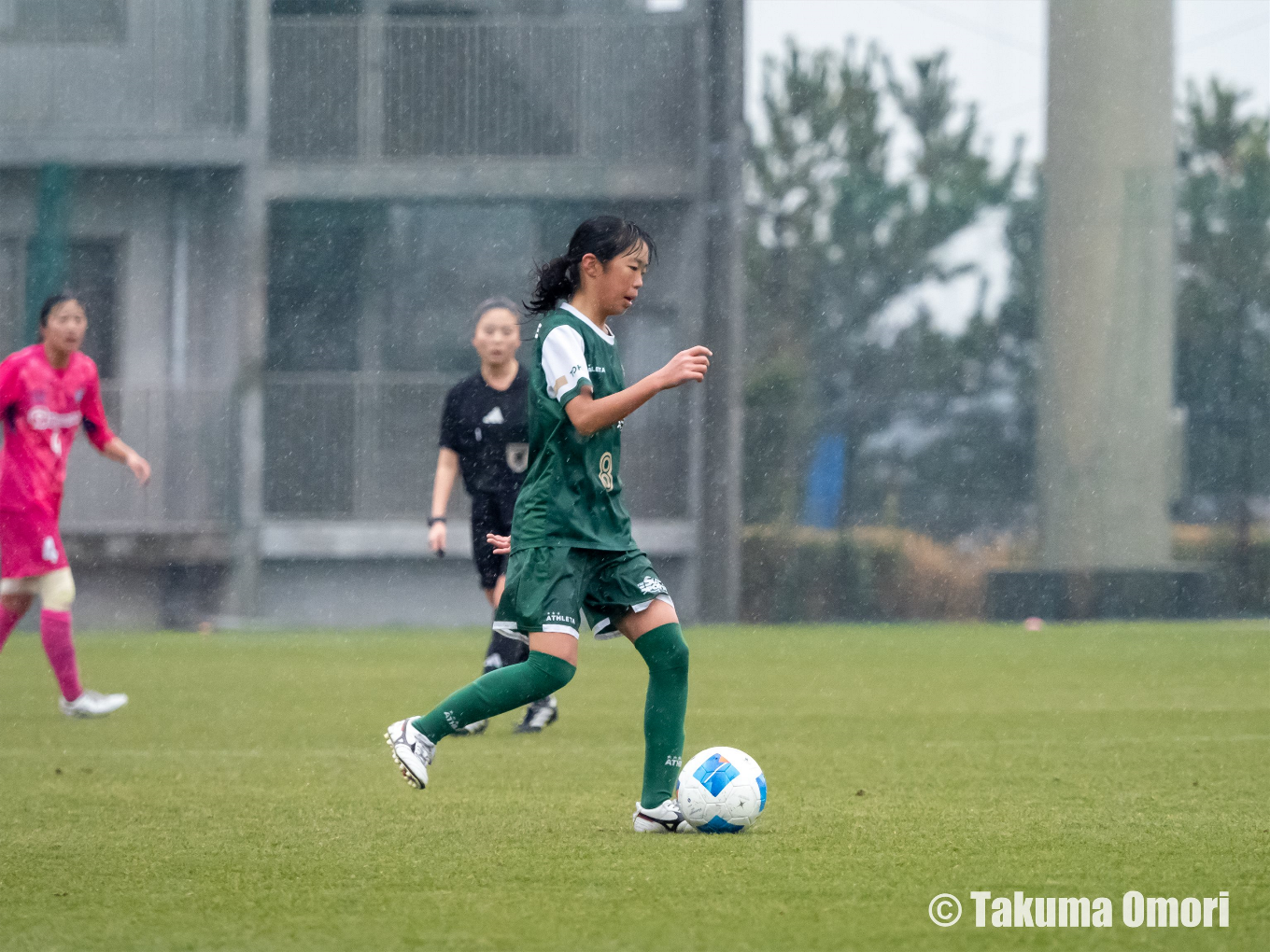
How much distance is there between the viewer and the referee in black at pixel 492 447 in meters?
7.02

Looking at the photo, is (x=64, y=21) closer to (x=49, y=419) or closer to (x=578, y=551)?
(x=49, y=419)

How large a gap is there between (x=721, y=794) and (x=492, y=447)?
2.99 metres

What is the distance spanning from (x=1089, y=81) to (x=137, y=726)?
1142 cm

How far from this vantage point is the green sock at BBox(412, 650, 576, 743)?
4.38 meters

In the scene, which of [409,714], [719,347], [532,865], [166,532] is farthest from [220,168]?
[532,865]

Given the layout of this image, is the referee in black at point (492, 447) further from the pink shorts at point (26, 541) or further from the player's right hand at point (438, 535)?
the pink shorts at point (26, 541)

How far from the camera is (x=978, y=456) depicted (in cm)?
1570

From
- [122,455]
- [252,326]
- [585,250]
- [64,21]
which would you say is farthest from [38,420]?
[64,21]

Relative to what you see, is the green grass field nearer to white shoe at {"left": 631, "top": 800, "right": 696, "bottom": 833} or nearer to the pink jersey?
white shoe at {"left": 631, "top": 800, "right": 696, "bottom": 833}

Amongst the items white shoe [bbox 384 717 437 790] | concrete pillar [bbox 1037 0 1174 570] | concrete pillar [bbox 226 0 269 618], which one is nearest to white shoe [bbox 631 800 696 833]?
white shoe [bbox 384 717 437 790]

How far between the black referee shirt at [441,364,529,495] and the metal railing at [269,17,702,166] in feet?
32.0

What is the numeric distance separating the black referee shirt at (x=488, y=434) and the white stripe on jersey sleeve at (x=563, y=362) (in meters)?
2.65

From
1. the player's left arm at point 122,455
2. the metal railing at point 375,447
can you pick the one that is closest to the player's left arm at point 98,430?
the player's left arm at point 122,455

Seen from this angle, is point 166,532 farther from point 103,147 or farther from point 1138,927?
point 1138,927
